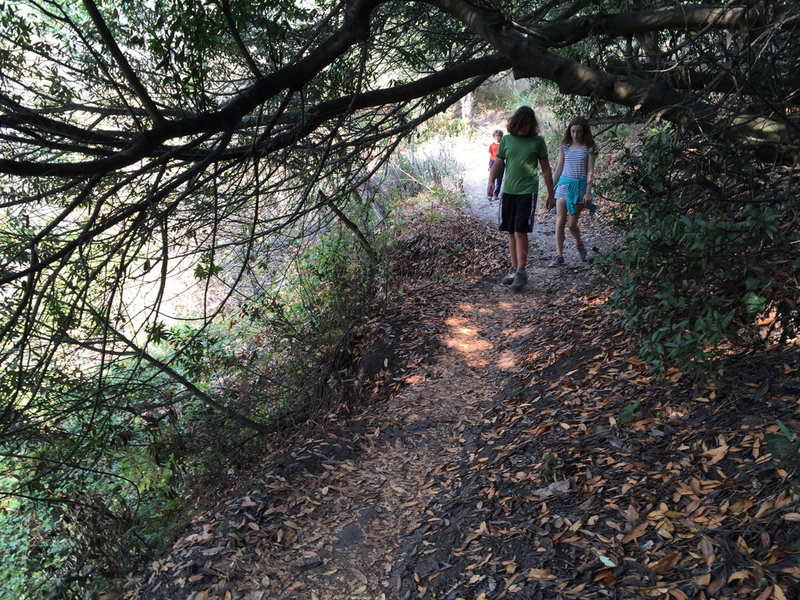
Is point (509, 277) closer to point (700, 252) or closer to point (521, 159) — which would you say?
point (521, 159)

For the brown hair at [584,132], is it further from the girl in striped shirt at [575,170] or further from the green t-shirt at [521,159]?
the green t-shirt at [521,159]

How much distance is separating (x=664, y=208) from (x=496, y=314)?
12.4ft

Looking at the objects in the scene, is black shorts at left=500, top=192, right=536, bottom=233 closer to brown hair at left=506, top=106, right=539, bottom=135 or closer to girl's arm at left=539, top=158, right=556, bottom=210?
girl's arm at left=539, top=158, right=556, bottom=210

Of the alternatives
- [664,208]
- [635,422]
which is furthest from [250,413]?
[664,208]

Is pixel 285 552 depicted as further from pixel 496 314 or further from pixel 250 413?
pixel 496 314

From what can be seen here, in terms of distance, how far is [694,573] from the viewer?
99.0 inches

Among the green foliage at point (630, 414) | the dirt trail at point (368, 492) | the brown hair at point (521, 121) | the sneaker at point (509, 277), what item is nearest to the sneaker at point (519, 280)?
the sneaker at point (509, 277)

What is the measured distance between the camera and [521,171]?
271 inches

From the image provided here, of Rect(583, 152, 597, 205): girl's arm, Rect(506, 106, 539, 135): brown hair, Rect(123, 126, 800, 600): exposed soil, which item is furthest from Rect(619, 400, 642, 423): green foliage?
Rect(506, 106, 539, 135): brown hair

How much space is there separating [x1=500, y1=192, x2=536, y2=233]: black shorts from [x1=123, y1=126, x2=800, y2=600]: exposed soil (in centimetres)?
150

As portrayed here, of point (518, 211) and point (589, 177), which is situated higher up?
point (589, 177)

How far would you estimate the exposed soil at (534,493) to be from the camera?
2680 mm

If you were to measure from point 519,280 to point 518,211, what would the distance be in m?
1.10

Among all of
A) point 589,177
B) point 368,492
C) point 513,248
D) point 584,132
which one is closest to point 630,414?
point 368,492
